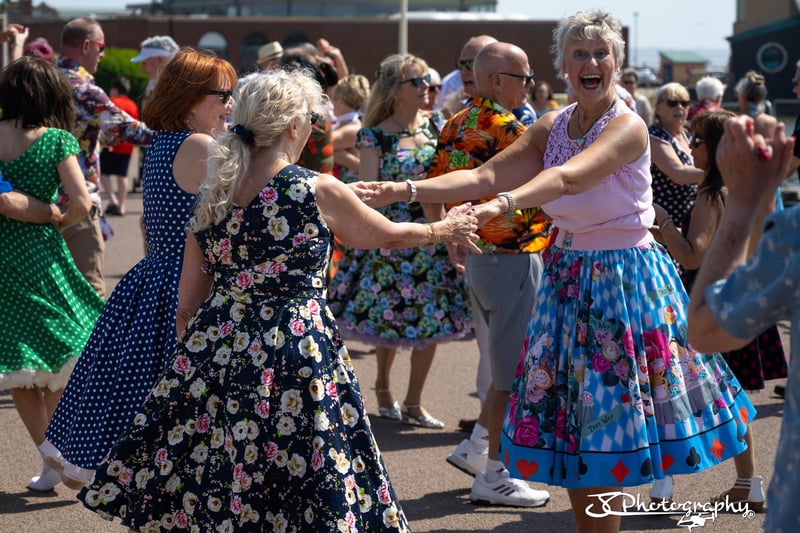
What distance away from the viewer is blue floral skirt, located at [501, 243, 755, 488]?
3.81 meters

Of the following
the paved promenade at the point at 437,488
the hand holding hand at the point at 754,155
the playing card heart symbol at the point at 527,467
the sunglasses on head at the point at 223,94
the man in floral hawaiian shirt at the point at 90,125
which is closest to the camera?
the hand holding hand at the point at 754,155

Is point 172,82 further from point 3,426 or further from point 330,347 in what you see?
point 3,426

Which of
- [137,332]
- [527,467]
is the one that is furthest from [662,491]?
[137,332]

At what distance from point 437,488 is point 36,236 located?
2255mm

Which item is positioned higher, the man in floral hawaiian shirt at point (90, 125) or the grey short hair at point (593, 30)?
the grey short hair at point (593, 30)

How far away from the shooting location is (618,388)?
385 cm

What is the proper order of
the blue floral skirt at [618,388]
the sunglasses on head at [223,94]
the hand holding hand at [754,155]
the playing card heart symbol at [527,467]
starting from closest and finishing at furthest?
the hand holding hand at [754,155] → the blue floral skirt at [618,388] → the playing card heart symbol at [527,467] → the sunglasses on head at [223,94]

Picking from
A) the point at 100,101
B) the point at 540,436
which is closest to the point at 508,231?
the point at 540,436

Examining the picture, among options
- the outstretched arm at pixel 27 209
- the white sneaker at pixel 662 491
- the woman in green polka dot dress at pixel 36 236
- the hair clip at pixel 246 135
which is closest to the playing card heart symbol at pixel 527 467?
the white sneaker at pixel 662 491

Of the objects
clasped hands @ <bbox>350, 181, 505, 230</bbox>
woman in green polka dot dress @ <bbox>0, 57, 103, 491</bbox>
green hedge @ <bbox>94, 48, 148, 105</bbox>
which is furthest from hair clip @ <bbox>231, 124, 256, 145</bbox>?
green hedge @ <bbox>94, 48, 148, 105</bbox>

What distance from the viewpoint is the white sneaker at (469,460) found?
5500 mm

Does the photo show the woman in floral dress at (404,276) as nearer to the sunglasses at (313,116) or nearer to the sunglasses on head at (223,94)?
the sunglasses on head at (223,94)

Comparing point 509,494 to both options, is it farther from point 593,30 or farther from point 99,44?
point 99,44

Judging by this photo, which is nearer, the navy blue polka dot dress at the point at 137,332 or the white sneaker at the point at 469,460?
the navy blue polka dot dress at the point at 137,332
